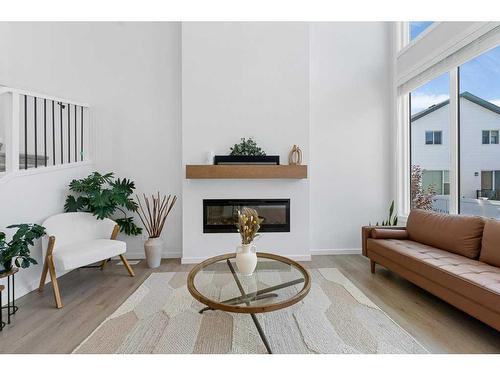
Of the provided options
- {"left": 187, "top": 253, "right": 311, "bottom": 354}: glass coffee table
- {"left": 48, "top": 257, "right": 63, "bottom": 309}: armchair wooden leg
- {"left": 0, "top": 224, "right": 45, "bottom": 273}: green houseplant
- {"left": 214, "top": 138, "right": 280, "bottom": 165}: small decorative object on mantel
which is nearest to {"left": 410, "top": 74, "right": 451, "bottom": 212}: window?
{"left": 214, "top": 138, "right": 280, "bottom": 165}: small decorative object on mantel

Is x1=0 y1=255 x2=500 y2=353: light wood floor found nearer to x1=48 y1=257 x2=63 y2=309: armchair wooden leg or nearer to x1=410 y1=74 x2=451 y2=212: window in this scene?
x1=48 y1=257 x2=63 y2=309: armchair wooden leg

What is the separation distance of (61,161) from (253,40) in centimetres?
312

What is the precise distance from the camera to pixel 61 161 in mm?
3562

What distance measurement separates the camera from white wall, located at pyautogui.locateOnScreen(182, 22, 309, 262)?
3.83 m

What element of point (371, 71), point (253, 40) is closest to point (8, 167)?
point (253, 40)

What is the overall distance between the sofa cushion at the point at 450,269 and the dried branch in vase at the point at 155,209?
2.87 m

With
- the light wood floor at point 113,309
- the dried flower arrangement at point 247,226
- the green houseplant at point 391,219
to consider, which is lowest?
the light wood floor at point 113,309

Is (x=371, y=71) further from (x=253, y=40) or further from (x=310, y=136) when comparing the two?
(x=253, y=40)

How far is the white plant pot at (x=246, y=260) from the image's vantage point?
2.13m

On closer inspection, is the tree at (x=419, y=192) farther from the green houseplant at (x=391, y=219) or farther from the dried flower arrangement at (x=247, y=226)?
the dried flower arrangement at (x=247, y=226)

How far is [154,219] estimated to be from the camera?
3738mm

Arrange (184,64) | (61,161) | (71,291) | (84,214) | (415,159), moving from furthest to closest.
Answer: (415,159) → (184,64) → (61,161) → (84,214) → (71,291)

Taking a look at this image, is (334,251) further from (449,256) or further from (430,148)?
(430,148)

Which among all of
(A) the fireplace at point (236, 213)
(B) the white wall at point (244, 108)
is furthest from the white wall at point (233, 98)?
(A) the fireplace at point (236, 213)
